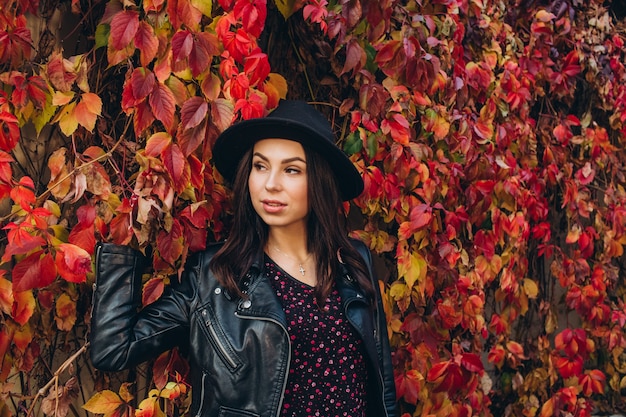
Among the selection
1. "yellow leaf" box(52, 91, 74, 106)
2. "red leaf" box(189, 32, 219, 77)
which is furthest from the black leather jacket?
"red leaf" box(189, 32, 219, 77)

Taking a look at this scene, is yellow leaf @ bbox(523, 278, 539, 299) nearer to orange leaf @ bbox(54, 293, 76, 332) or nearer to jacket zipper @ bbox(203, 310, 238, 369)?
jacket zipper @ bbox(203, 310, 238, 369)

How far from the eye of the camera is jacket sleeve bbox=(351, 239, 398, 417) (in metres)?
2.03

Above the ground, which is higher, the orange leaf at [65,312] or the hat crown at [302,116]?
the hat crown at [302,116]

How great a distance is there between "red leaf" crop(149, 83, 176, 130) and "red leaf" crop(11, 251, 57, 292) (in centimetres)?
40

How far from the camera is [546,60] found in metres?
3.03

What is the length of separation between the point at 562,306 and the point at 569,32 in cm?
128

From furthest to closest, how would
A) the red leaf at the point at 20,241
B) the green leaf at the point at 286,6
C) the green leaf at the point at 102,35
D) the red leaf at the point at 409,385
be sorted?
the red leaf at the point at 409,385 → the green leaf at the point at 286,6 → the green leaf at the point at 102,35 → the red leaf at the point at 20,241

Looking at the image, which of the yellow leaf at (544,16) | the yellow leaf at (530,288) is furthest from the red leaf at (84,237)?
the yellow leaf at (544,16)

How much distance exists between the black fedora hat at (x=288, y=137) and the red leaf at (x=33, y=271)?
0.49m

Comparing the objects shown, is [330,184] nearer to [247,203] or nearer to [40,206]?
[247,203]

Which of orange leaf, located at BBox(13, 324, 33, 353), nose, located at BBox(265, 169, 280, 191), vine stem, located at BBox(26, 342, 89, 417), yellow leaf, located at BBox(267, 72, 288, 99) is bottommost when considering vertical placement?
vine stem, located at BBox(26, 342, 89, 417)

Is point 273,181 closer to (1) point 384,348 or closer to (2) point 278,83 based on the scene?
(2) point 278,83

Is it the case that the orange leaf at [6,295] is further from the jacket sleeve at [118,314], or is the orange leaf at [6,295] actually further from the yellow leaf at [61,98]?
the yellow leaf at [61,98]

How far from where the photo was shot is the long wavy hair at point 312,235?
1.80m
